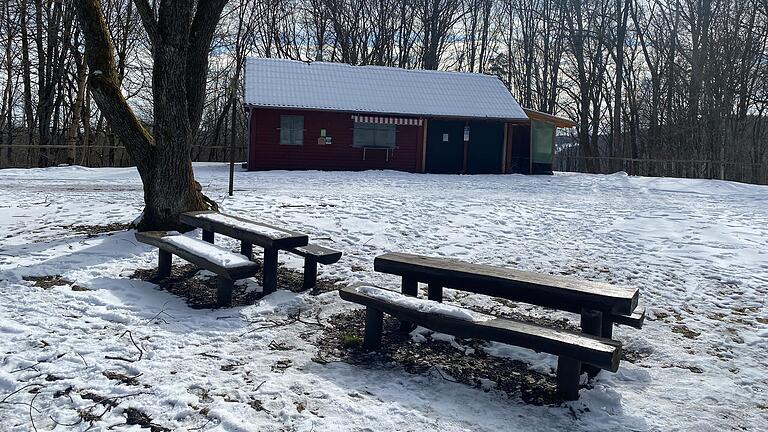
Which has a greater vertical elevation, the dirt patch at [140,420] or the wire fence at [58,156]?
the wire fence at [58,156]

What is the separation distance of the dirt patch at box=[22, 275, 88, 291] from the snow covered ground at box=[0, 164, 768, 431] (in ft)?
0.32

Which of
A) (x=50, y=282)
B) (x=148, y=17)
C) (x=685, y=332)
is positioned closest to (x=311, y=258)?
(x=50, y=282)

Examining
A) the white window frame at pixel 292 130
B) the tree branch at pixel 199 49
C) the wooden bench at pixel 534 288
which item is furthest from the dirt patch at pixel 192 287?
the white window frame at pixel 292 130

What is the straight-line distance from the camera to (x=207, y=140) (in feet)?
132

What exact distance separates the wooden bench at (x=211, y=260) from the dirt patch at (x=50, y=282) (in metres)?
0.80

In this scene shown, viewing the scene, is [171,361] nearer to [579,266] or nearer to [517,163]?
[579,266]

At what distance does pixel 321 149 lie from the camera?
22391 mm

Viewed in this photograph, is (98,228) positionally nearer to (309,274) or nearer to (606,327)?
(309,274)

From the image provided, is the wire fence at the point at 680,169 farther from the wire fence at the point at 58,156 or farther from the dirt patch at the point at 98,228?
the dirt patch at the point at 98,228

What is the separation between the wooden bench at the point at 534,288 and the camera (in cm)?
395

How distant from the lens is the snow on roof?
73.3ft

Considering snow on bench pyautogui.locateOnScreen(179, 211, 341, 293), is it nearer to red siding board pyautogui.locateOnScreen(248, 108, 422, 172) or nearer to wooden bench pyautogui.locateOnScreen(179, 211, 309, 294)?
wooden bench pyautogui.locateOnScreen(179, 211, 309, 294)

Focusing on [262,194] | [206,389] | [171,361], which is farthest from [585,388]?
[262,194]

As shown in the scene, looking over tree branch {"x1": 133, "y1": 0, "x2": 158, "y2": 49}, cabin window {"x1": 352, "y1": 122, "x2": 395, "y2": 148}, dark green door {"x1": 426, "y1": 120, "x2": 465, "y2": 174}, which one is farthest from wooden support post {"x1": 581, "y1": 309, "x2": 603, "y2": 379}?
dark green door {"x1": 426, "y1": 120, "x2": 465, "y2": 174}
